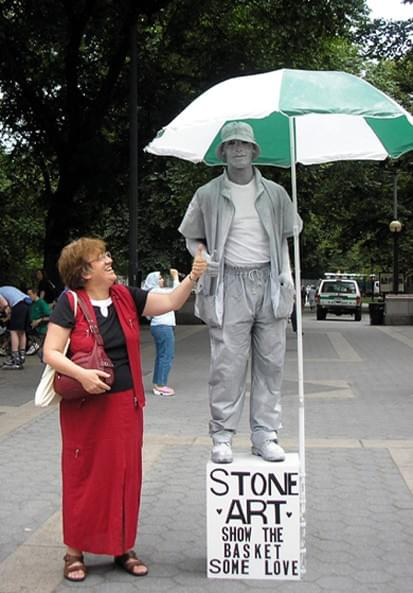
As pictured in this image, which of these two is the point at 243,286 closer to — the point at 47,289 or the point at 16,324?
the point at 16,324

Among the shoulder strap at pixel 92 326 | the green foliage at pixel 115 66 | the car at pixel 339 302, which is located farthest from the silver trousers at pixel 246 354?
the car at pixel 339 302

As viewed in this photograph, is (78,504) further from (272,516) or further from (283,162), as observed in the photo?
(283,162)

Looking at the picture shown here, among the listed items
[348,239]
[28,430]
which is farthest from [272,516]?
[348,239]

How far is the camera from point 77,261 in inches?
152

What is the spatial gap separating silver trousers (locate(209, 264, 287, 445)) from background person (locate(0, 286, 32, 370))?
9.13 metres

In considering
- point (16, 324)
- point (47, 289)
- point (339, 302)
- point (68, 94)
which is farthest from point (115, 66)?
point (339, 302)

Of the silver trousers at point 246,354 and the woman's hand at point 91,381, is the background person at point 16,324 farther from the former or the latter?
the woman's hand at point 91,381

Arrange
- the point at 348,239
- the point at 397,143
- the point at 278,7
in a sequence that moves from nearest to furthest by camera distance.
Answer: the point at 397,143 → the point at 278,7 → the point at 348,239

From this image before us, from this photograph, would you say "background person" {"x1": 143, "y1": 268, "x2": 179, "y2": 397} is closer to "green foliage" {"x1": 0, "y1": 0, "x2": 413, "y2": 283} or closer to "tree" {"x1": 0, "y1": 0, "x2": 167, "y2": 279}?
"green foliage" {"x1": 0, "y1": 0, "x2": 413, "y2": 283}

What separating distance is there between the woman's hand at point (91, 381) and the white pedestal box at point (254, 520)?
0.71 meters

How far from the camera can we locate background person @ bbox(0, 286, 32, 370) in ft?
41.9

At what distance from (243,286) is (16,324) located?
941cm

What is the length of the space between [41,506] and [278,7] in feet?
49.1

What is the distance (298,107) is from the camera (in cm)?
366
